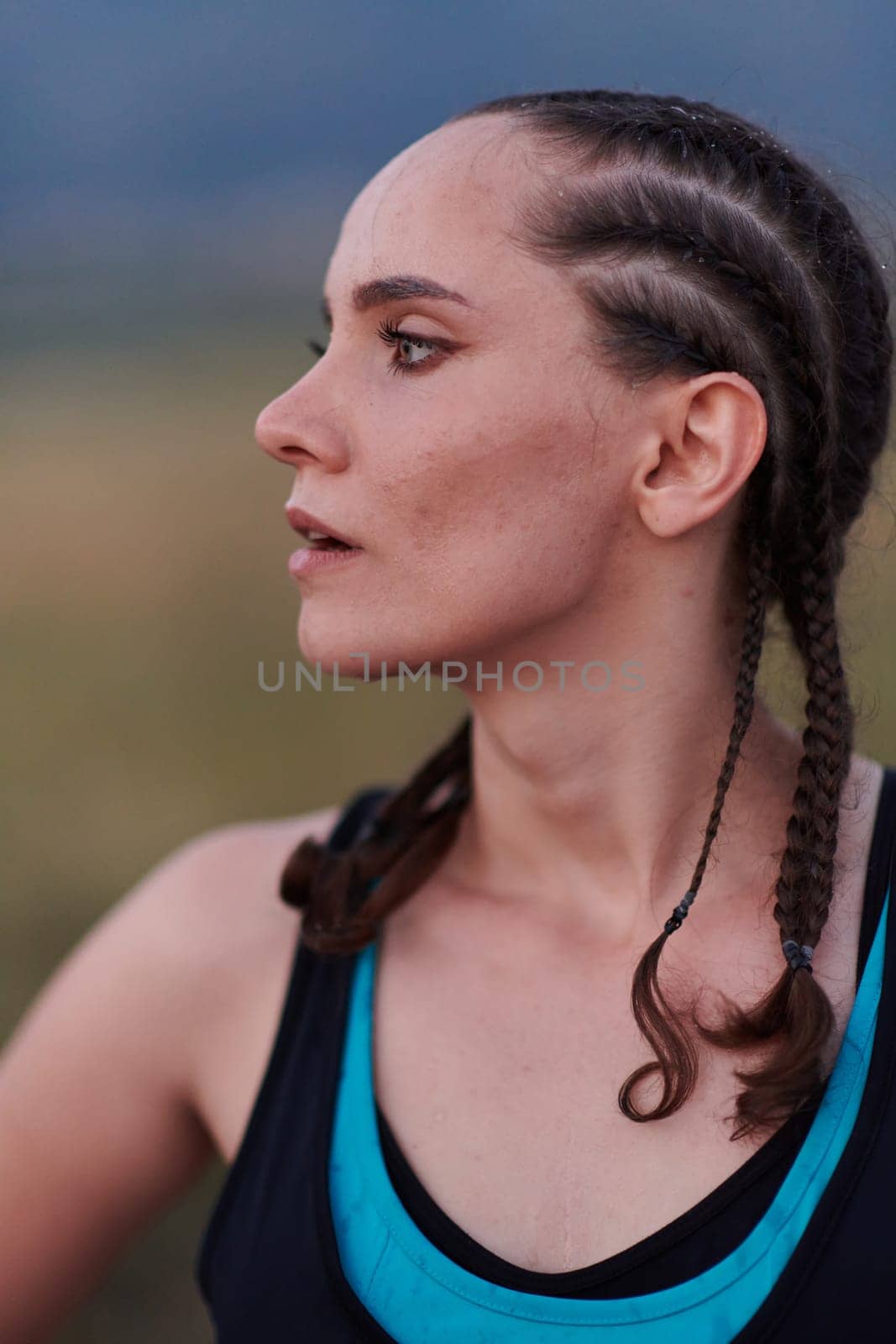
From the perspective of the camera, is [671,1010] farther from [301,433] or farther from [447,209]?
[447,209]

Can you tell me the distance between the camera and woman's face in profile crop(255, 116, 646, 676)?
5.08ft

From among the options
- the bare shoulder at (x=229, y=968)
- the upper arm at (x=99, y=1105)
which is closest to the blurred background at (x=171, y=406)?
the upper arm at (x=99, y=1105)

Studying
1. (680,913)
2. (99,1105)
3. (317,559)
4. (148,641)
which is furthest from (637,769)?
(148,641)

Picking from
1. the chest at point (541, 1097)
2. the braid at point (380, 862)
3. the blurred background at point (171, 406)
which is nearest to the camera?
the chest at point (541, 1097)

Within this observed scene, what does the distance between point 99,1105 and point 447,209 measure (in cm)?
135

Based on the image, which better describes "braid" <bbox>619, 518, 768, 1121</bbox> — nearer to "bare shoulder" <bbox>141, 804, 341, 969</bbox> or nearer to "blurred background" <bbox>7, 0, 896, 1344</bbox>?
"bare shoulder" <bbox>141, 804, 341, 969</bbox>

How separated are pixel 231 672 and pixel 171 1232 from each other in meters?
2.26

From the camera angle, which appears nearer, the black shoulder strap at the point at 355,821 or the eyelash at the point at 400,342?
the eyelash at the point at 400,342

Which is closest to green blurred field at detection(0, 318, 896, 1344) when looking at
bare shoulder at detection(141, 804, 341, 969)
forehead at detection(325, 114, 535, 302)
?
bare shoulder at detection(141, 804, 341, 969)

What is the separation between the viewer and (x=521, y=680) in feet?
5.54

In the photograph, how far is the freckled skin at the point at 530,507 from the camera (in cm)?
156

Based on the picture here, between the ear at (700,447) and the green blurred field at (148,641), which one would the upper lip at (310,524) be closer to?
the ear at (700,447)

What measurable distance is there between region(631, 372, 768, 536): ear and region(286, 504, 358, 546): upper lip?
38 cm

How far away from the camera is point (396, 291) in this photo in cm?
158
